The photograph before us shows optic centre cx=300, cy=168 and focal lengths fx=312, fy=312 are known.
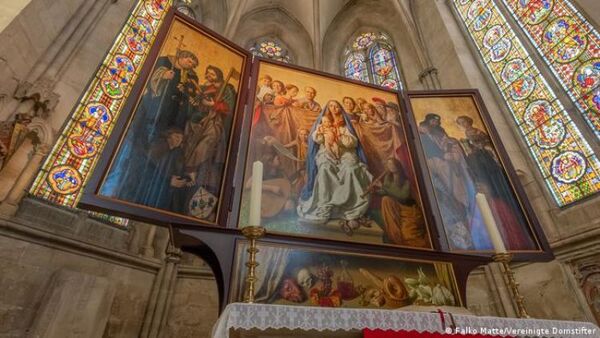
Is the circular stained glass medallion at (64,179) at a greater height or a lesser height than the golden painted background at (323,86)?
lesser

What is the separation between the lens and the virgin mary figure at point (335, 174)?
10.8 ft

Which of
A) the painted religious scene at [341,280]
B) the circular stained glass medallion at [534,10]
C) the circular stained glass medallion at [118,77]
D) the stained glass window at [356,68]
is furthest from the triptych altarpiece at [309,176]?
the stained glass window at [356,68]

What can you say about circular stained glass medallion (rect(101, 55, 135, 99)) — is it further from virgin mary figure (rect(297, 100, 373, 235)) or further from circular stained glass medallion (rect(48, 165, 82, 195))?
virgin mary figure (rect(297, 100, 373, 235))

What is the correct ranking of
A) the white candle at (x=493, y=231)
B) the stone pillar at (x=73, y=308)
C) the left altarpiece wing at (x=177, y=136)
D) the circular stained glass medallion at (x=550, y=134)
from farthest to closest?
the circular stained glass medallion at (x=550, y=134)
the stone pillar at (x=73, y=308)
the white candle at (x=493, y=231)
the left altarpiece wing at (x=177, y=136)

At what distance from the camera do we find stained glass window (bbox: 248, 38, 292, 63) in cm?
1140

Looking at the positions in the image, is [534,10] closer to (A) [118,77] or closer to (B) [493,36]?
(B) [493,36]

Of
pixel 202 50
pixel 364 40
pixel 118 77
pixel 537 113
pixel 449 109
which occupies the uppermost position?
pixel 364 40

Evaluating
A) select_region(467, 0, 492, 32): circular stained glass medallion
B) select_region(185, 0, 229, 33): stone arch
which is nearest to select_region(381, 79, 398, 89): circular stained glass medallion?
select_region(467, 0, 492, 32): circular stained glass medallion

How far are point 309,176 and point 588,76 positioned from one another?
570cm

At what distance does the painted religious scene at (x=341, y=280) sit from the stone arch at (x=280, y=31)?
949cm

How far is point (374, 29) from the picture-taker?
11.5m

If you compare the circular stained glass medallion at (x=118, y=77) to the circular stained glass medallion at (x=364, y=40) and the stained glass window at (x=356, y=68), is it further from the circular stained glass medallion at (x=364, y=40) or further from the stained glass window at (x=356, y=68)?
the circular stained glass medallion at (x=364, y=40)

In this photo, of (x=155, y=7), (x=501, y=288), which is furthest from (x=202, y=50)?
(x=501, y=288)

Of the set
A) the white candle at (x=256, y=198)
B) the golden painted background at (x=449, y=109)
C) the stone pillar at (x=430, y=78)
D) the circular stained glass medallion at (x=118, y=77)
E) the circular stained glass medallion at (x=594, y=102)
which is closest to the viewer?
the white candle at (x=256, y=198)
